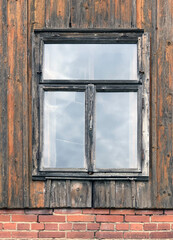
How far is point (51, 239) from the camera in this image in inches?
151

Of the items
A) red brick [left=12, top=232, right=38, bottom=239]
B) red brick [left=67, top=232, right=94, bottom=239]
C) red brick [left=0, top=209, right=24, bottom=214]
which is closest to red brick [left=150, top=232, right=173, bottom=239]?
red brick [left=67, top=232, right=94, bottom=239]

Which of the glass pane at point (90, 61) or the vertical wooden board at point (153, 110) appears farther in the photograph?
the glass pane at point (90, 61)

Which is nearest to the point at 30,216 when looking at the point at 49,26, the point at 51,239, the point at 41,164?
the point at 51,239

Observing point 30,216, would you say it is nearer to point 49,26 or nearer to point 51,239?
point 51,239

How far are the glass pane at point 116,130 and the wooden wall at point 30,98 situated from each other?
20 cm

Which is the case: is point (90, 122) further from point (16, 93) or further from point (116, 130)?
point (16, 93)

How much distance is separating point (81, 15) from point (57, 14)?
26 centimetres

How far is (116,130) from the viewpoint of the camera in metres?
3.91

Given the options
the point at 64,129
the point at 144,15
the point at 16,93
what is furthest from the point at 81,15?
the point at 64,129

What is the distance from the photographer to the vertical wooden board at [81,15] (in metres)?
3.93

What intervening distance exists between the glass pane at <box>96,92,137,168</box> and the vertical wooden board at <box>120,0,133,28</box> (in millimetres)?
735

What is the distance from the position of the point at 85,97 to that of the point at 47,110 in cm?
43

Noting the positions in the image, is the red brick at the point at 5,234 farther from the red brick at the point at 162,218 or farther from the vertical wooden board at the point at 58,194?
the red brick at the point at 162,218

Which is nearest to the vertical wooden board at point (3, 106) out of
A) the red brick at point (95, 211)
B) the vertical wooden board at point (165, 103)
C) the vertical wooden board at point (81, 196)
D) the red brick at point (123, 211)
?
the vertical wooden board at point (81, 196)
